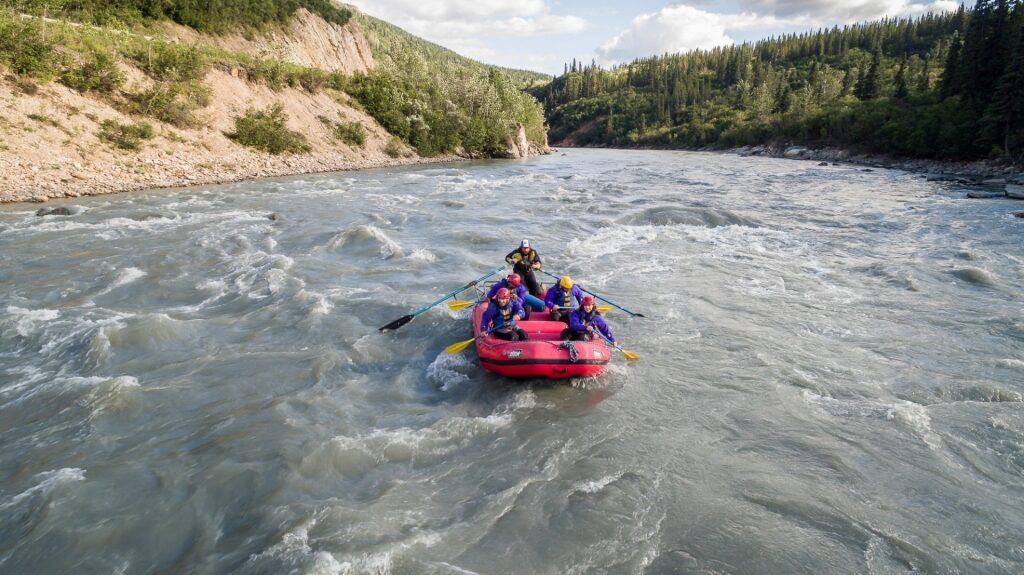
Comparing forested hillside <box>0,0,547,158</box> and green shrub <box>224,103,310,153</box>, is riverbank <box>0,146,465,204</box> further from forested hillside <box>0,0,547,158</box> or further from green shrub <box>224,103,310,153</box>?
forested hillside <box>0,0,547,158</box>

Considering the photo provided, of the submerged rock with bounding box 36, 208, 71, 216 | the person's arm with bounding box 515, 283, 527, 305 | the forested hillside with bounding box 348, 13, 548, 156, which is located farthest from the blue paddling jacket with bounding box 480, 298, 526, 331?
the forested hillside with bounding box 348, 13, 548, 156

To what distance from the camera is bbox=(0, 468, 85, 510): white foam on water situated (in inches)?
206

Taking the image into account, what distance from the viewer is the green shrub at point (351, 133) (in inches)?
1511

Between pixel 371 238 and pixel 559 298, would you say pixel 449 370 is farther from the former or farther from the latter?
pixel 371 238

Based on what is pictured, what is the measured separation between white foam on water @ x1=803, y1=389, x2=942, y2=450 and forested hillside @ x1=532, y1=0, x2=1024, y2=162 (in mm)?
37279

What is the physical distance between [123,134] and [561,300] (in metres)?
23.8

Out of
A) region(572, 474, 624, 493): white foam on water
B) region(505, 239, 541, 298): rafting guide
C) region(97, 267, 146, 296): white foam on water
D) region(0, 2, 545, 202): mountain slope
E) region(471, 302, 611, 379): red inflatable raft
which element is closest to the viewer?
region(572, 474, 624, 493): white foam on water

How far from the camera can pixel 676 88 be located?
109562 millimetres

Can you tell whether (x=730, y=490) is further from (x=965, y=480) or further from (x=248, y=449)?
(x=248, y=449)

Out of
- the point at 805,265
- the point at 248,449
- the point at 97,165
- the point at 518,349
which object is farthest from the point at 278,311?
the point at 97,165

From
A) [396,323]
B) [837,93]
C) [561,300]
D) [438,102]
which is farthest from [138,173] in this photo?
[837,93]

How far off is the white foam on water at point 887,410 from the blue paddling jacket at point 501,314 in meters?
4.36

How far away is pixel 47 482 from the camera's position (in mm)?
5484

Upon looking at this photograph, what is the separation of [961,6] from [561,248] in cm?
13038
